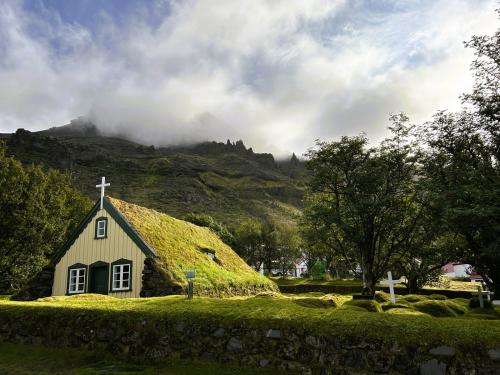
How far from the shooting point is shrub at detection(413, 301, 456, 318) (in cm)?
1281

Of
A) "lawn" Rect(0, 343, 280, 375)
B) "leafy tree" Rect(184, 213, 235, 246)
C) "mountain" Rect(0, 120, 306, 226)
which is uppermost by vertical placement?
"mountain" Rect(0, 120, 306, 226)

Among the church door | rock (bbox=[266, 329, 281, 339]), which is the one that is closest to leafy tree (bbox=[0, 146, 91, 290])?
the church door

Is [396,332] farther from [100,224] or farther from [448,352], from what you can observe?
[100,224]

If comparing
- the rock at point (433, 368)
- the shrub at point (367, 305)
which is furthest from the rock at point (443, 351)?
the shrub at point (367, 305)

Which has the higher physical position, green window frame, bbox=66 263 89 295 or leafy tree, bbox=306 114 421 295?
leafy tree, bbox=306 114 421 295

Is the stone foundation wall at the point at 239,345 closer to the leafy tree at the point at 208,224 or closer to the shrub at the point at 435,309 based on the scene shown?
the shrub at the point at 435,309

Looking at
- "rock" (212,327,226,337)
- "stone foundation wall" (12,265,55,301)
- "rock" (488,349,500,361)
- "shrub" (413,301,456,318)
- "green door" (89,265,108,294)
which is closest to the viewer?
"rock" (488,349,500,361)

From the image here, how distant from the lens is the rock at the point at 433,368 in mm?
7340

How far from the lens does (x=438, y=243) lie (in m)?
29.3

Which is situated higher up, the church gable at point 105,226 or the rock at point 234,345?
the church gable at point 105,226

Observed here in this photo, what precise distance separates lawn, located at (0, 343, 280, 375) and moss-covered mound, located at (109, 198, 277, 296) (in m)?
11.3

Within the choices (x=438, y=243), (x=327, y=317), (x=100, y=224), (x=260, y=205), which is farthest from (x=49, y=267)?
(x=260, y=205)

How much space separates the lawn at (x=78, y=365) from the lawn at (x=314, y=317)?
96cm

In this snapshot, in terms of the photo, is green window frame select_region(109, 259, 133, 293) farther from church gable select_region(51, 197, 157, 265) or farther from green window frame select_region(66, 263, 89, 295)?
green window frame select_region(66, 263, 89, 295)
